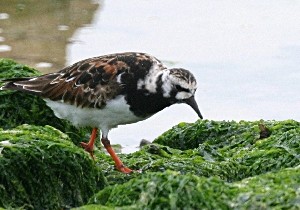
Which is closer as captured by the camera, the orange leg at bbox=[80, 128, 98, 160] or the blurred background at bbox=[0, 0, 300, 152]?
the orange leg at bbox=[80, 128, 98, 160]

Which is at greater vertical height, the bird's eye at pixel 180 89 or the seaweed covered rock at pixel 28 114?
the bird's eye at pixel 180 89

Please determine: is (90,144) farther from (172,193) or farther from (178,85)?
(172,193)

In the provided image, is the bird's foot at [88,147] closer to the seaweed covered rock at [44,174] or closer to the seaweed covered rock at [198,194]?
the seaweed covered rock at [44,174]

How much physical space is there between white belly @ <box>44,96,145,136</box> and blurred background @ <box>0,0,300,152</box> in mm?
1838

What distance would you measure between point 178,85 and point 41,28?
5470 millimetres

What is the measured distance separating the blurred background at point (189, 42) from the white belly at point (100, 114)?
6.03ft

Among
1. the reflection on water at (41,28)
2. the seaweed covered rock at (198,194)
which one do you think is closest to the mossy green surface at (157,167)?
the seaweed covered rock at (198,194)

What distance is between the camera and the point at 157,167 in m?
5.23

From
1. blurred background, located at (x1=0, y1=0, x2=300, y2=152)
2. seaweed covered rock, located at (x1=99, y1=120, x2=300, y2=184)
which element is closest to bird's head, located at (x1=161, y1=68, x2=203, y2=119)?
seaweed covered rock, located at (x1=99, y1=120, x2=300, y2=184)

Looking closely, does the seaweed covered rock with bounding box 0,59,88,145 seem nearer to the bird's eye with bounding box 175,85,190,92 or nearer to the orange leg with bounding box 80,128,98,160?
the orange leg with bounding box 80,128,98,160

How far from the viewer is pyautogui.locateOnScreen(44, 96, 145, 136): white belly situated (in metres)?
5.35

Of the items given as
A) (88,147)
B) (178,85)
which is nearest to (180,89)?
(178,85)

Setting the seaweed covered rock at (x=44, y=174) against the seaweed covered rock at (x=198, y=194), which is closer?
the seaweed covered rock at (x=198, y=194)

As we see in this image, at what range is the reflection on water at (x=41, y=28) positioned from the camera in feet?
31.2
